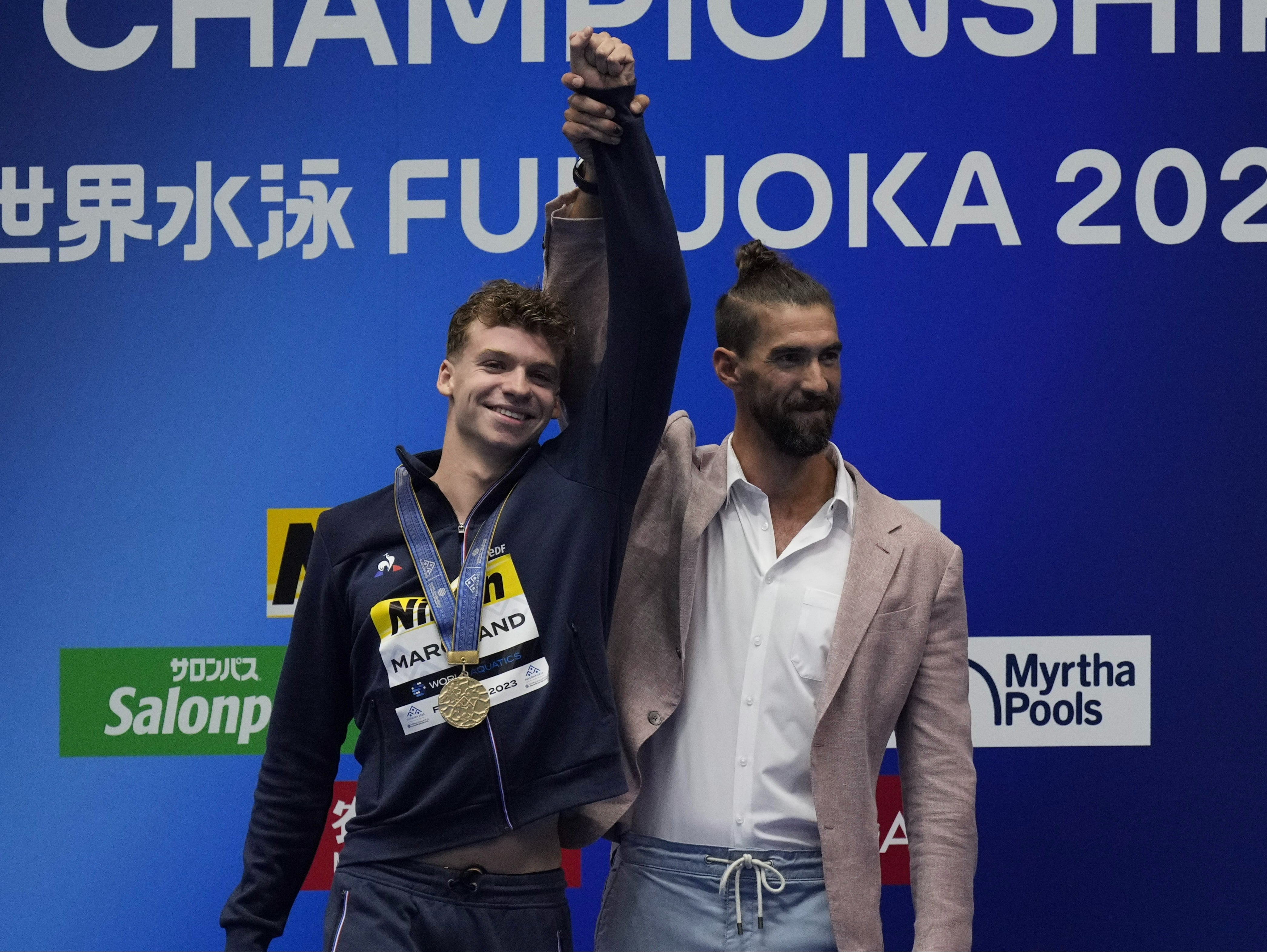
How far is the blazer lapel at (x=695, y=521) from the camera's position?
6.09 feet

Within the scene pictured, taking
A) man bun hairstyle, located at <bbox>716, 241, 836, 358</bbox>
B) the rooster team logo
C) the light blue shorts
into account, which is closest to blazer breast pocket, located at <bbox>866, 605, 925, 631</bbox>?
the light blue shorts

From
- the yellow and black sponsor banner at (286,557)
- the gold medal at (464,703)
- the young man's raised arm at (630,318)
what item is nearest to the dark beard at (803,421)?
the young man's raised arm at (630,318)

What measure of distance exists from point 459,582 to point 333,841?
3.97 ft

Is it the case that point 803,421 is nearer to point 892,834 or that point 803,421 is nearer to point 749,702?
point 749,702

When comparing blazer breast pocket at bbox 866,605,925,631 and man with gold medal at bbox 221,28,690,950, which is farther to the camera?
blazer breast pocket at bbox 866,605,925,631

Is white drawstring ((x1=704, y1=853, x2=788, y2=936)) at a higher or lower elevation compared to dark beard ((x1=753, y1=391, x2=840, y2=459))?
lower

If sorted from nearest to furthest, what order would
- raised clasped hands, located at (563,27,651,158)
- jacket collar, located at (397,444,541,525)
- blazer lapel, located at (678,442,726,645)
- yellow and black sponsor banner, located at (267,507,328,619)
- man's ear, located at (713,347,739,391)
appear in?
raised clasped hands, located at (563,27,651,158) → jacket collar, located at (397,444,541,525) → blazer lapel, located at (678,442,726,645) → man's ear, located at (713,347,739,391) → yellow and black sponsor banner, located at (267,507,328,619)

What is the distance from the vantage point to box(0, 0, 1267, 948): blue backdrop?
8.50 feet

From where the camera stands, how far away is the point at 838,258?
8.52ft

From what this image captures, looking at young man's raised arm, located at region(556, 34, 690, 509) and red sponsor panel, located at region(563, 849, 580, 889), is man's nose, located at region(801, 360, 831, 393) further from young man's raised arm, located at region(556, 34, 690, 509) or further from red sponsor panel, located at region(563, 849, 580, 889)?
red sponsor panel, located at region(563, 849, 580, 889)

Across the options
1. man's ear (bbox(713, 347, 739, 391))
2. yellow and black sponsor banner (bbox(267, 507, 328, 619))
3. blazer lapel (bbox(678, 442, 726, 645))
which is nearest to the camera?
blazer lapel (bbox(678, 442, 726, 645))

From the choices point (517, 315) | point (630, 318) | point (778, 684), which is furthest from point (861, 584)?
point (517, 315)

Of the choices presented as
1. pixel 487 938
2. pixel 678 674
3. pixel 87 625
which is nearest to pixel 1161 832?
pixel 678 674

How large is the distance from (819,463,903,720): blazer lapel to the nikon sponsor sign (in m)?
0.83
